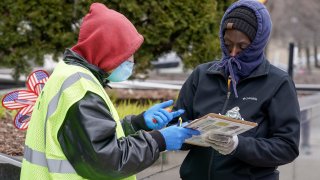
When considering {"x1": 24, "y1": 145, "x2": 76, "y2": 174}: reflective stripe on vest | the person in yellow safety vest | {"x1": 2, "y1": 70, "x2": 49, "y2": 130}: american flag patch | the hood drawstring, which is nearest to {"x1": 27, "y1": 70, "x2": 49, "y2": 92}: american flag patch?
{"x1": 2, "y1": 70, "x2": 49, "y2": 130}: american flag patch

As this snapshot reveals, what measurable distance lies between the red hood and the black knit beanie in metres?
0.72

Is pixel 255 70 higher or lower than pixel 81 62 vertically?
lower

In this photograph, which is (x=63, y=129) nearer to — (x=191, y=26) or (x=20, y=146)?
(x=20, y=146)

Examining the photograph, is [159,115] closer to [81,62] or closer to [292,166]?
[81,62]

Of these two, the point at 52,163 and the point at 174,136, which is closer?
the point at 52,163

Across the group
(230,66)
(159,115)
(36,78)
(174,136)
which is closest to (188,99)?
(230,66)

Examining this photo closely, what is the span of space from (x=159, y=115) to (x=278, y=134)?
0.63 metres

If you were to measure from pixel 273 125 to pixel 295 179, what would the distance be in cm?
384

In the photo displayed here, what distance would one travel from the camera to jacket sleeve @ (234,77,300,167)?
308cm

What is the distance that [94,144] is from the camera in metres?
2.41

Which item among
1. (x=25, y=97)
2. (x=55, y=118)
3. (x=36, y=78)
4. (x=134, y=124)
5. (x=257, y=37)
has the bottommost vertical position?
(x=25, y=97)

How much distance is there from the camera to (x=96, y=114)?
2.44 meters

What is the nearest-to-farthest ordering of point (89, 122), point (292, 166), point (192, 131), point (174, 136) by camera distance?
point (89, 122) < point (174, 136) < point (192, 131) < point (292, 166)

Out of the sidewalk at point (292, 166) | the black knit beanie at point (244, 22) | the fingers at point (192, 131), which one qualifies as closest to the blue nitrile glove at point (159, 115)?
the fingers at point (192, 131)
